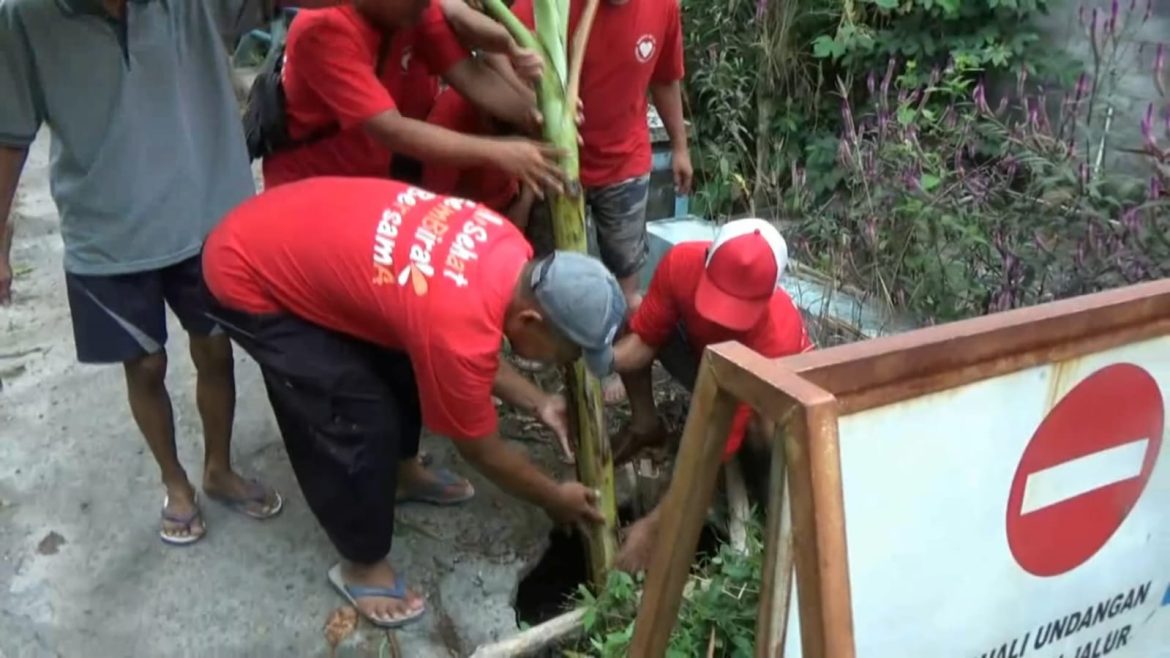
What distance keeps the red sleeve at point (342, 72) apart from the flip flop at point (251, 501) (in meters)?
1.10

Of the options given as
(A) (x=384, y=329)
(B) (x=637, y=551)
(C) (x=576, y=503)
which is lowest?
(B) (x=637, y=551)

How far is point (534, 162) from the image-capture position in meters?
2.29

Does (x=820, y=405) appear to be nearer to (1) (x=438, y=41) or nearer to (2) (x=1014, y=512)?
(2) (x=1014, y=512)

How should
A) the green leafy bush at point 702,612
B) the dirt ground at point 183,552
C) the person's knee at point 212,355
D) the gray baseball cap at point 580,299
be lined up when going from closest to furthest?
the gray baseball cap at point 580,299, the green leafy bush at point 702,612, the dirt ground at point 183,552, the person's knee at point 212,355

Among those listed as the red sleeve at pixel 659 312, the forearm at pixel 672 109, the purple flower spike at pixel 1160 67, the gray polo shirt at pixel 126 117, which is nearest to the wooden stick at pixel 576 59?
the red sleeve at pixel 659 312

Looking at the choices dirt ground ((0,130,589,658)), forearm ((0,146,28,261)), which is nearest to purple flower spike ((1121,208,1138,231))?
dirt ground ((0,130,589,658))

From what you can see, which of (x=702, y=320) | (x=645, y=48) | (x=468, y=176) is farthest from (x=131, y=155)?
(x=645, y=48)

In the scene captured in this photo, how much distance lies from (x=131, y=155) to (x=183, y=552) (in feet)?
3.49

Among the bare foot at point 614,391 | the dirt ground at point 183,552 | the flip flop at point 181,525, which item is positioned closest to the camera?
the dirt ground at point 183,552

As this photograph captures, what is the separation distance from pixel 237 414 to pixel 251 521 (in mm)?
615

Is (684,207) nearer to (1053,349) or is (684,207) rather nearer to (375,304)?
(375,304)

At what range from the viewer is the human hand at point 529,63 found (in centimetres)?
229

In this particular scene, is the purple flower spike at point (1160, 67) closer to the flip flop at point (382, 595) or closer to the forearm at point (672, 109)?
the forearm at point (672, 109)

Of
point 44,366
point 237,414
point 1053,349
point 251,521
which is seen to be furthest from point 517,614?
point 44,366
